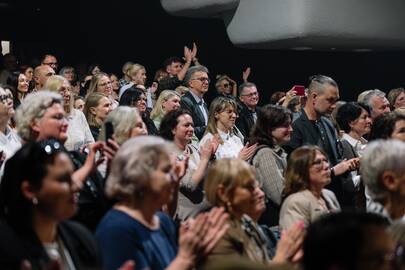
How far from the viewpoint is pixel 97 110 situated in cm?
681

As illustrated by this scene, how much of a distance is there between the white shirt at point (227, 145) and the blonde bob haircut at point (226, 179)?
2476 millimetres

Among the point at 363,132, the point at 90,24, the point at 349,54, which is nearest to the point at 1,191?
the point at 363,132

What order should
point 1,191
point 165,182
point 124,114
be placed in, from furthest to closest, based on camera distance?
1. point 124,114
2. point 165,182
3. point 1,191

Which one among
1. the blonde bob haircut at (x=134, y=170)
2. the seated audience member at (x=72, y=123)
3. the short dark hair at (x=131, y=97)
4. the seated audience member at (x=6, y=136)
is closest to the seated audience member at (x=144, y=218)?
the blonde bob haircut at (x=134, y=170)

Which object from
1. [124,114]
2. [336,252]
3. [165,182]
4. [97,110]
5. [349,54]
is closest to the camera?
[336,252]

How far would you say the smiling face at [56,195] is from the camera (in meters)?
3.21

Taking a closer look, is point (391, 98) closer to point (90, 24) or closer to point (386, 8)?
point (386, 8)

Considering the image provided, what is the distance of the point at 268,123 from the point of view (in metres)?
6.11

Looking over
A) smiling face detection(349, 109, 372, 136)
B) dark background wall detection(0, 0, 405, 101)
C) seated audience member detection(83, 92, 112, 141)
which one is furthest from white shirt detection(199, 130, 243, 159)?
dark background wall detection(0, 0, 405, 101)

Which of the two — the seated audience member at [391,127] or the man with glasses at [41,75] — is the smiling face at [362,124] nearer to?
the seated audience member at [391,127]

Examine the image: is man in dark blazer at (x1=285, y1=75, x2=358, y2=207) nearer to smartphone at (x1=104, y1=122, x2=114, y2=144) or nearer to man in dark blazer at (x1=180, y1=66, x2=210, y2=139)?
man in dark blazer at (x1=180, y1=66, x2=210, y2=139)

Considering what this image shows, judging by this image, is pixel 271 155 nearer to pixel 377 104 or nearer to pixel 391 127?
pixel 391 127

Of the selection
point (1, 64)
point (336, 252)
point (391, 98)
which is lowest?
point (1, 64)

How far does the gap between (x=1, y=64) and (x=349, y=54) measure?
4.65m
